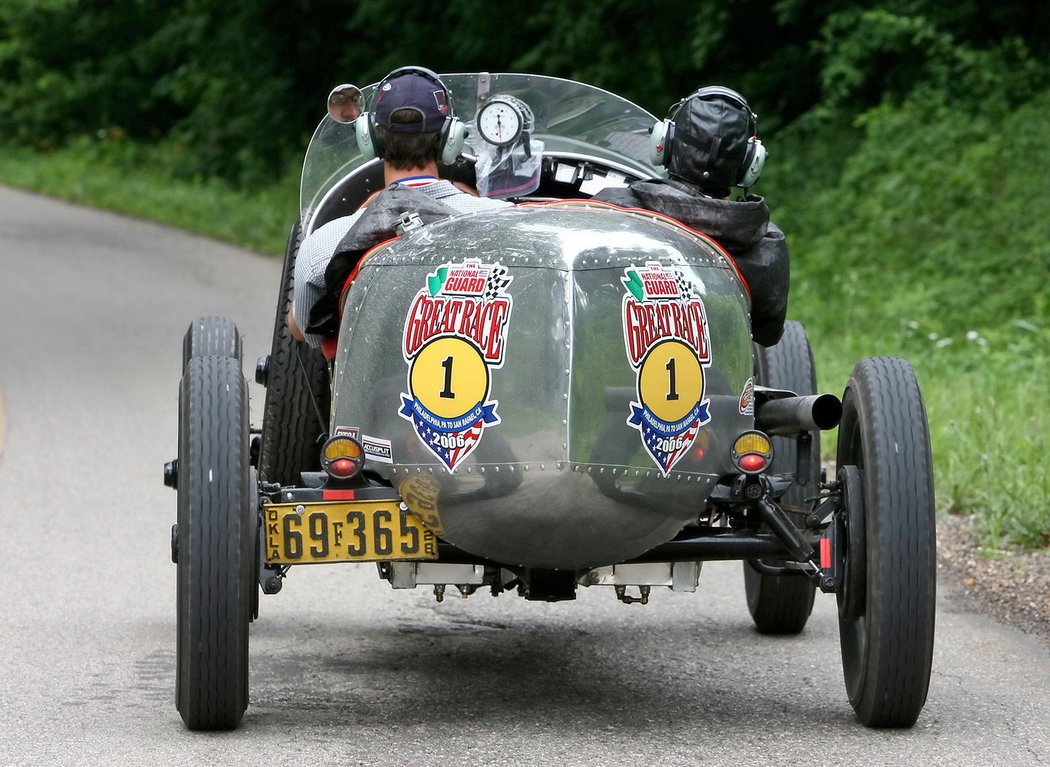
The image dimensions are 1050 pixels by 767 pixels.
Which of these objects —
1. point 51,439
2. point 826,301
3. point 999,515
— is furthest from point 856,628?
point 826,301

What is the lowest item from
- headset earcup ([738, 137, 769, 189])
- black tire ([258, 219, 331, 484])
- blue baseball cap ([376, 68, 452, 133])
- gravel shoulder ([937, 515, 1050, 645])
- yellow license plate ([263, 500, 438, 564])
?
gravel shoulder ([937, 515, 1050, 645])

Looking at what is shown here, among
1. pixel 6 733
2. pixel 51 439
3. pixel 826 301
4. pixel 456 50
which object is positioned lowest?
pixel 6 733

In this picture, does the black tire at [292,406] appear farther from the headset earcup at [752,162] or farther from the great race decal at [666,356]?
the great race decal at [666,356]

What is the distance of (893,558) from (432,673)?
1.63 metres

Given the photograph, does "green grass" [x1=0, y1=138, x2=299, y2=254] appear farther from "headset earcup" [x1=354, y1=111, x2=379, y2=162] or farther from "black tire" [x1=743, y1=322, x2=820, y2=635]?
"headset earcup" [x1=354, y1=111, x2=379, y2=162]

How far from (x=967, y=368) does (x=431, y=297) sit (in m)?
7.28

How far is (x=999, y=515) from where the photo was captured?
24.7 ft

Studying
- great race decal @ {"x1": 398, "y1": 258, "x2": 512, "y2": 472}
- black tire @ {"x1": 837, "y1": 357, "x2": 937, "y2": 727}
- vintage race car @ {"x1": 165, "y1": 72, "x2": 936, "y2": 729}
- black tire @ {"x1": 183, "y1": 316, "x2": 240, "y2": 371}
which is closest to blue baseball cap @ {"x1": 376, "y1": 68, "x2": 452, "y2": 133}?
vintage race car @ {"x1": 165, "y1": 72, "x2": 936, "y2": 729}

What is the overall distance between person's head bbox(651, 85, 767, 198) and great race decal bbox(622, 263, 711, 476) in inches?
30.0

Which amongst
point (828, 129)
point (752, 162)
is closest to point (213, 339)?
point (752, 162)

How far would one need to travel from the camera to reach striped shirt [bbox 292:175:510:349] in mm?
5211

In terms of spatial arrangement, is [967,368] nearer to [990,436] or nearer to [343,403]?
[990,436]

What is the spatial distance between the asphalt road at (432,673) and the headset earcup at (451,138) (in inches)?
62.6

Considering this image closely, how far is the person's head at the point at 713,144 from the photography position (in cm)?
524
